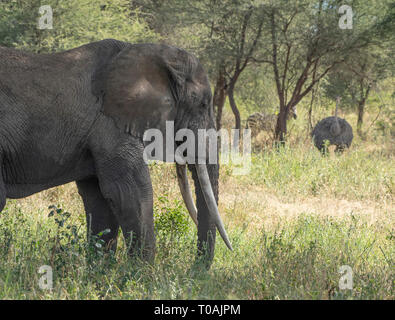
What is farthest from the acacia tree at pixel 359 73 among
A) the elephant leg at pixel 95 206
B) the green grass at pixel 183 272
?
the elephant leg at pixel 95 206

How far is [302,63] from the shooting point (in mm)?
16016

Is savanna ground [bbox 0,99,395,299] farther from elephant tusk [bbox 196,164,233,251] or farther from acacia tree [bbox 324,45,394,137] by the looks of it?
acacia tree [bbox 324,45,394,137]

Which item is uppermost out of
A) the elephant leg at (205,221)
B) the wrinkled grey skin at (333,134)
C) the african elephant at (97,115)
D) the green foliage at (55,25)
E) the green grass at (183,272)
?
the green foliage at (55,25)

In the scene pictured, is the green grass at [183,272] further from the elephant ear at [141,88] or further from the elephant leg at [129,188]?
the elephant ear at [141,88]

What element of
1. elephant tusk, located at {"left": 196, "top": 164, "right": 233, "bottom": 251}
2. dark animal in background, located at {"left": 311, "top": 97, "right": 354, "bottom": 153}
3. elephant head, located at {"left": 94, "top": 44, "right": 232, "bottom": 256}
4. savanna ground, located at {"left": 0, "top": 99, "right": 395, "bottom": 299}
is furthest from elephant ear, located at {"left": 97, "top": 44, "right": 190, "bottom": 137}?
dark animal in background, located at {"left": 311, "top": 97, "right": 354, "bottom": 153}

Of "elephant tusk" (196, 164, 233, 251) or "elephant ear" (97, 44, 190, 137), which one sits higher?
"elephant ear" (97, 44, 190, 137)

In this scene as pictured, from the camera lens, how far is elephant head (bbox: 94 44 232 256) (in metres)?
3.97

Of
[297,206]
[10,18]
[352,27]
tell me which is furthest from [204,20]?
[297,206]

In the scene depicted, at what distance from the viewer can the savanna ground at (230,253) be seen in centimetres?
362

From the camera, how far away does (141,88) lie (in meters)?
4.02

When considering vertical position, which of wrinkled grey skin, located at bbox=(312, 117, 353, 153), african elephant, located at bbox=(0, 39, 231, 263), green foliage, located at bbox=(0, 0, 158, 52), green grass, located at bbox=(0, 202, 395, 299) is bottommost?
green grass, located at bbox=(0, 202, 395, 299)

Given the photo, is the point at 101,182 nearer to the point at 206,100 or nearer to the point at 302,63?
the point at 206,100

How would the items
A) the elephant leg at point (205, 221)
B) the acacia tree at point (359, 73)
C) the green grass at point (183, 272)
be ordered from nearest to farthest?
the green grass at point (183, 272) → the elephant leg at point (205, 221) → the acacia tree at point (359, 73)

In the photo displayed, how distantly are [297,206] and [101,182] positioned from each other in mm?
4340
